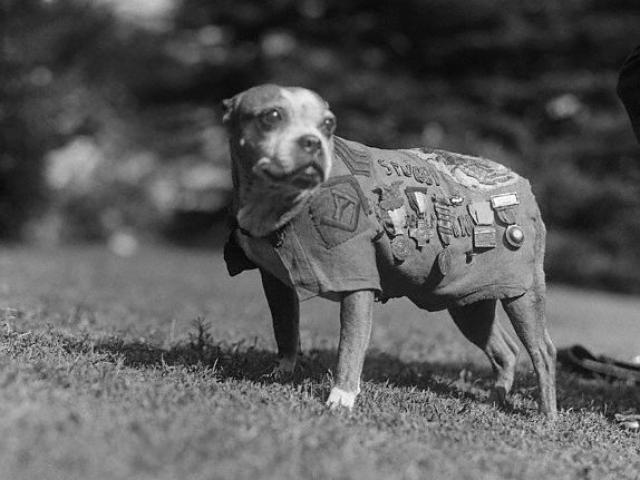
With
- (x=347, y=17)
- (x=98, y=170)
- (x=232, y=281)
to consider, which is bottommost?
(x=232, y=281)

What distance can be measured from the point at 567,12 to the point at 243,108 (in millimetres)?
16663

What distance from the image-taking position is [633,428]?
4887 millimetres

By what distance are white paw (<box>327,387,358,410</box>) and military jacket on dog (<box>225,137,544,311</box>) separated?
1.49ft

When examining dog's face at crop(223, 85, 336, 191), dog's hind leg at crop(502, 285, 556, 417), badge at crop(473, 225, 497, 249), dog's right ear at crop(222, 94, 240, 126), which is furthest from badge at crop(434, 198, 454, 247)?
dog's right ear at crop(222, 94, 240, 126)

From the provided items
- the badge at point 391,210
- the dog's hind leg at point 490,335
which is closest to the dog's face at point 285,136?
the badge at point 391,210

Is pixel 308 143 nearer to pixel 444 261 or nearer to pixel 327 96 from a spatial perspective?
pixel 444 261

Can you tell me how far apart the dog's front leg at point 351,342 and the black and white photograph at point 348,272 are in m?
0.01

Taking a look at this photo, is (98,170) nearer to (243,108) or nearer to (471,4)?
(471,4)

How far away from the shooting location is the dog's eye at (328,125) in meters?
4.01

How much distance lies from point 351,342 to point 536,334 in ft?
3.96

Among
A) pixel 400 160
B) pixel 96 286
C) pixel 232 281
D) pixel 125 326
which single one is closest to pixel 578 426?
pixel 400 160

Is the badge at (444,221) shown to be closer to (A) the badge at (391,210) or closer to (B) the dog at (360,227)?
(B) the dog at (360,227)

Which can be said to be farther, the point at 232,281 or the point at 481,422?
the point at 232,281

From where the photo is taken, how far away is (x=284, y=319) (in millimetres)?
4859
